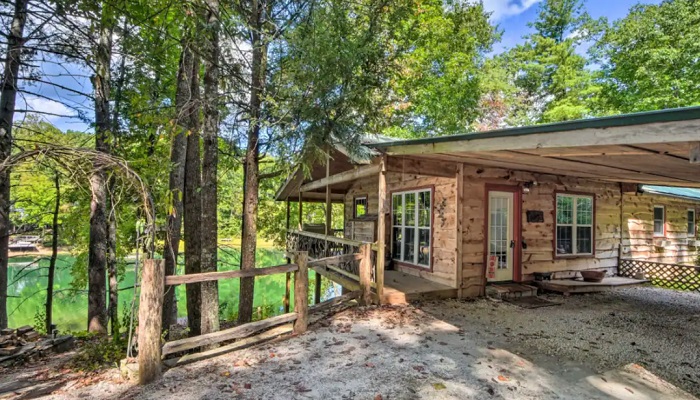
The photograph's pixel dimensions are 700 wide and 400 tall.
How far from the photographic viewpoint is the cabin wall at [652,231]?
9.74 m

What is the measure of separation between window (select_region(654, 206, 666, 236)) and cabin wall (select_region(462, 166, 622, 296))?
2772 mm

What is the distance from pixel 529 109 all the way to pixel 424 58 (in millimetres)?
7746

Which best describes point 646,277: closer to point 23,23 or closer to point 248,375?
point 248,375

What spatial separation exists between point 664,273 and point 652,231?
1.82 meters

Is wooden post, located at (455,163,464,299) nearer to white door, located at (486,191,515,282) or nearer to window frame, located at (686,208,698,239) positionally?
white door, located at (486,191,515,282)

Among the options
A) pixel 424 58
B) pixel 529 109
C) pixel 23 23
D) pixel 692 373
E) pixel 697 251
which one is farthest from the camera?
pixel 529 109

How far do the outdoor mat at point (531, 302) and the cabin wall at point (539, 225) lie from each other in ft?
2.33

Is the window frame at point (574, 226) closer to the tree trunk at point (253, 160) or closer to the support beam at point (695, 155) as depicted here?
the support beam at point (695, 155)

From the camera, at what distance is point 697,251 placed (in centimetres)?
1231

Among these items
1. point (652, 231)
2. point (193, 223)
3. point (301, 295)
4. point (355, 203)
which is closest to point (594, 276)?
point (652, 231)

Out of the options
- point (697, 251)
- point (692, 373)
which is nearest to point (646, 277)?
point (697, 251)

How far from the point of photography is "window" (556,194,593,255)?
328 inches

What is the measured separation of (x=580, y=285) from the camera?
7516 mm

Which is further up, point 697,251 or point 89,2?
point 89,2
